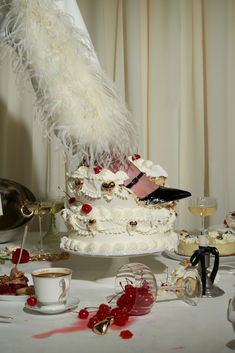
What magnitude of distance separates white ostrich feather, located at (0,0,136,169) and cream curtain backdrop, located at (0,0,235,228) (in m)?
1.07

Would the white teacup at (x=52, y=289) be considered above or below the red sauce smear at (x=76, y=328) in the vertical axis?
above

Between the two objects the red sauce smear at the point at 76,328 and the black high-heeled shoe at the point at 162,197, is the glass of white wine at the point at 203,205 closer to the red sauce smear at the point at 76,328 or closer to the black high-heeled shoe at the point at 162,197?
the black high-heeled shoe at the point at 162,197

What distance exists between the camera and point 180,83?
2330 millimetres

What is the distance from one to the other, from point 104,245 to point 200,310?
11.8 inches

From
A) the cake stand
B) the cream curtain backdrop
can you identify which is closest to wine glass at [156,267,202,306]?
the cake stand

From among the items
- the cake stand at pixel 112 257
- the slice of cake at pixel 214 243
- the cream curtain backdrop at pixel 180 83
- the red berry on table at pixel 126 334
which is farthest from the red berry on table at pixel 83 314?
the cream curtain backdrop at pixel 180 83

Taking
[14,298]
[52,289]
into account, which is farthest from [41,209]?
[52,289]

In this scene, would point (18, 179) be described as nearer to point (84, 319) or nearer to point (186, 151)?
point (186, 151)

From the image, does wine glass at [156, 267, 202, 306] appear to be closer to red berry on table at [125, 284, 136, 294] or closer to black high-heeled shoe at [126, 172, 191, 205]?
red berry on table at [125, 284, 136, 294]

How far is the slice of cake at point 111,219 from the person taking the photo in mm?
1159

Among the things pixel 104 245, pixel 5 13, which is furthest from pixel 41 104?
pixel 104 245

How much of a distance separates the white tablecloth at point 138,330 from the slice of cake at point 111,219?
12 centimetres

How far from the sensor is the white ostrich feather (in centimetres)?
121

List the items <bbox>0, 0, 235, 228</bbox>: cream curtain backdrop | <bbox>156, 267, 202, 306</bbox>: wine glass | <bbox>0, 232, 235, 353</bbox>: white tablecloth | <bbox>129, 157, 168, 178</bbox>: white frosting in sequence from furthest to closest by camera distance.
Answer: <bbox>0, 0, 235, 228</bbox>: cream curtain backdrop → <bbox>129, 157, 168, 178</bbox>: white frosting → <bbox>156, 267, 202, 306</bbox>: wine glass → <bbox>0, 232, 235, 353</bbox>: white tablecloth
